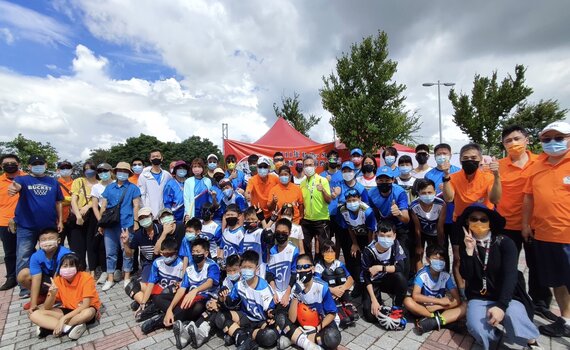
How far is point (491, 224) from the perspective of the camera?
3.18 m

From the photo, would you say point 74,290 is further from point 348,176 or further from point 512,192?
point 512,192

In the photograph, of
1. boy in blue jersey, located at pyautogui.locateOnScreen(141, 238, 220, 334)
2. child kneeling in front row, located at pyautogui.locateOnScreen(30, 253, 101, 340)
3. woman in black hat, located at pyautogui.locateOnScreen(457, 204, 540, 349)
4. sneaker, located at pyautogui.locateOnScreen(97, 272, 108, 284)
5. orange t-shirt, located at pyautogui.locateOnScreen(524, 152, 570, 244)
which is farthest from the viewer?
sneaker, located at pyautogui.locateOnScreen(97, 272, 108, 284)

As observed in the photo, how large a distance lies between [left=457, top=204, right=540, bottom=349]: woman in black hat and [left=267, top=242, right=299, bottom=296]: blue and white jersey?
1942mm

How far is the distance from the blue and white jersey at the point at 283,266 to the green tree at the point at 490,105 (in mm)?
15331

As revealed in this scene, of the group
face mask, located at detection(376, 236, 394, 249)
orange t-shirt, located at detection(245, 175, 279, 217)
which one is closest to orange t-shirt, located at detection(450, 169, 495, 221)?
face mask, located at detection(376, 236, 394, 249)

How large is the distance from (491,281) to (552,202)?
1019mm

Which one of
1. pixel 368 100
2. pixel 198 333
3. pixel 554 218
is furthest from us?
pixel 368 100

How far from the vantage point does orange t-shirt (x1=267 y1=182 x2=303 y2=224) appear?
4.67m

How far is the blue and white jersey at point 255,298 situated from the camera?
10.9ft

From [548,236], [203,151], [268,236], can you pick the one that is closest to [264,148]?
[268,236]

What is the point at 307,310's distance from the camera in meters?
3.23

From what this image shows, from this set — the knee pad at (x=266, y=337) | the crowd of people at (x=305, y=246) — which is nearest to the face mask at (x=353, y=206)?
the crowd of people at (x=305, y=246)

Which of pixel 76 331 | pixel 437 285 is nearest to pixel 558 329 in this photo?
Answer: pixel 437 285

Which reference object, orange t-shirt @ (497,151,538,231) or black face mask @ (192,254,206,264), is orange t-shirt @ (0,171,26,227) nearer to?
black face mask @ (192,254,206,264)
